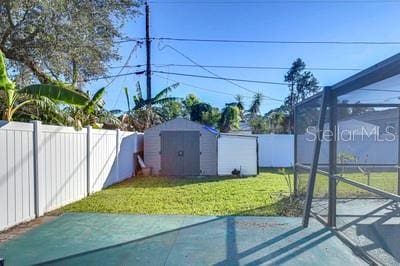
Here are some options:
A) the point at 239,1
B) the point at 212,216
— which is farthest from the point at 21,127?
the point at 239,1

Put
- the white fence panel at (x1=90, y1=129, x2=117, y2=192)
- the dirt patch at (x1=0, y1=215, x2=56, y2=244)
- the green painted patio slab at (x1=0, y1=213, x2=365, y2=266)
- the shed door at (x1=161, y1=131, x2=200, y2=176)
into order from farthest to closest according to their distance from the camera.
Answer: the shed door at (x1=161, y1=131, x2=200, y2=176) < the white fence panel at (x1=90, y1=129, x2=117, y2=192) < the dirt patch at (x1=0, y1=215, x2=56, y2=244) < the green painted patio slab at (x1=0, y1=213, x2=365, y2=266)

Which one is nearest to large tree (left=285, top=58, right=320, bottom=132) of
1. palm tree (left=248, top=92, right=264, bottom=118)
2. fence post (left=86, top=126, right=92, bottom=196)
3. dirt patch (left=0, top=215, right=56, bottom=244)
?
palm tree (left=248, top=92, right=264, bottom=118)

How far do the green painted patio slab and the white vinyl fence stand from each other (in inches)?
22.1

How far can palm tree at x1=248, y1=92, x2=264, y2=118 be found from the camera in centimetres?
3431

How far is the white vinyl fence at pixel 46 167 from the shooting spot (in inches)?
218

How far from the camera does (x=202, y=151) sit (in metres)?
14.2

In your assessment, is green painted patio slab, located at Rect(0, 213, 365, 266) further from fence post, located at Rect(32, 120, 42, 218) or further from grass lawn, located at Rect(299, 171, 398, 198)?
grass lawn, located at Rect(299, 171, 398, 198)

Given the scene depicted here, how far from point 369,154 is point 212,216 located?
12.1 feet

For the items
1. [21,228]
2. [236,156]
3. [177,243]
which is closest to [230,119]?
[236,156]

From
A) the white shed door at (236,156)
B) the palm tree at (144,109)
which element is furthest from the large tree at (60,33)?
the palm tree at (144,109)

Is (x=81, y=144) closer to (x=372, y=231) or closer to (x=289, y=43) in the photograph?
(x=372, y=231)

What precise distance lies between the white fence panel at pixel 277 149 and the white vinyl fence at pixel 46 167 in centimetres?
928

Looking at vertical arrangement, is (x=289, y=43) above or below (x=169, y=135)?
above

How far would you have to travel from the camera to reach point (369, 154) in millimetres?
7418
